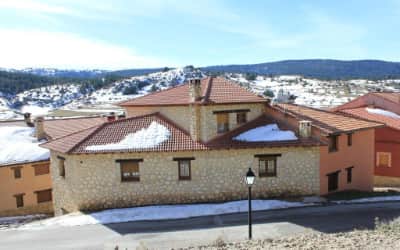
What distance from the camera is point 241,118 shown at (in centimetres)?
2605

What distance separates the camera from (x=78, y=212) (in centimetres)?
2350

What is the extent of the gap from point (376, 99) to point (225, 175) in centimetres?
2327

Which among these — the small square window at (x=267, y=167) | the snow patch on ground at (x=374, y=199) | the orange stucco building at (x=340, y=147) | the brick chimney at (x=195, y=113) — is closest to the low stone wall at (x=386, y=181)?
the orange stucco building at (x=340, y=147)

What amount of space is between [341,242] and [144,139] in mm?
13634

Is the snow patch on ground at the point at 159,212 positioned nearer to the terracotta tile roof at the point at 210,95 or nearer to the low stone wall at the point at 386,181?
the terracotta tile roof at the point at 210,95

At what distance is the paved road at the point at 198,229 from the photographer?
18250 millimetres

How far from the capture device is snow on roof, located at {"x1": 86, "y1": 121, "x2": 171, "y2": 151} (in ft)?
77.5

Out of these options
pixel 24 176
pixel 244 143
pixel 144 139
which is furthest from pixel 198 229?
pixel 24 176

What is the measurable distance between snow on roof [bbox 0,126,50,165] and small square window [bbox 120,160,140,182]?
1278 centimetres

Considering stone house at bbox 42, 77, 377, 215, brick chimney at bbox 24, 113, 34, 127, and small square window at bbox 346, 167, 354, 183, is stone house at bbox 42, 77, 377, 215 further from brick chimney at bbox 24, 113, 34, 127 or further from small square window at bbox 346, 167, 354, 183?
brick chimney at bbox 24, 113, 34, 127

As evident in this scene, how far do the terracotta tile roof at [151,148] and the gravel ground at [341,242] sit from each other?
9.32 metres

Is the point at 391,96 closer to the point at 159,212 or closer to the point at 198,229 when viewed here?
the point at 159,212

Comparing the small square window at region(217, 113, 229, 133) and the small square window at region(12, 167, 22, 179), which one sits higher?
the small square window at region(217, 113, 229, 133)

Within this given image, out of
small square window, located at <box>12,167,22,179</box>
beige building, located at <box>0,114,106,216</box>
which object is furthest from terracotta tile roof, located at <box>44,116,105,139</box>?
small square window, located at <box>12,167,22,179</box>
